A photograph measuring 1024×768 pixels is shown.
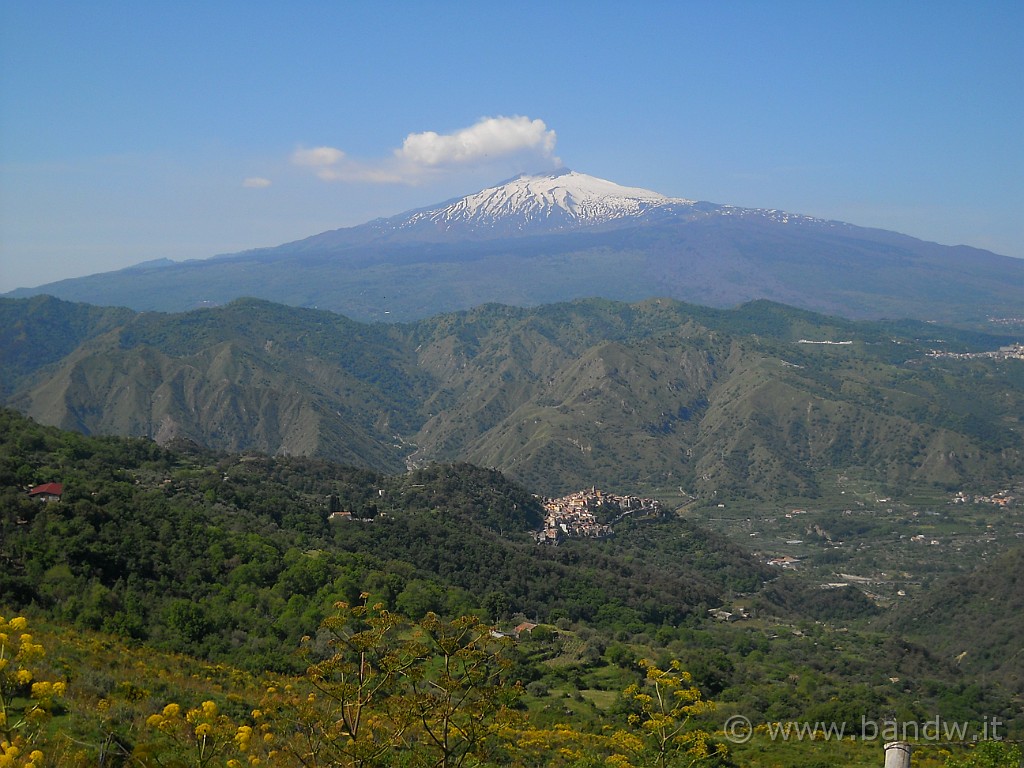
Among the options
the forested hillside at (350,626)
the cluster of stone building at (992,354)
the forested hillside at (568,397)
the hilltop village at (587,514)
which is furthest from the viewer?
the cluster of stone building at (992,354)

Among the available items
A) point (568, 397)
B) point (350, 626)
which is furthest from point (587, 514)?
point (568, 397)

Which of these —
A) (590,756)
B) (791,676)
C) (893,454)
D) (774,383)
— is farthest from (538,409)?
(590,756)

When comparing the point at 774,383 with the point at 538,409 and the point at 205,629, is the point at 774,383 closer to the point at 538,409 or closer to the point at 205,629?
the point at 538,409

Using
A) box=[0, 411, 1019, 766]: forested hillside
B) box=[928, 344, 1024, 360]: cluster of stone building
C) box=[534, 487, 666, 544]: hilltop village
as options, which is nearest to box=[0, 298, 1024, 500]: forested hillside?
box=[928, 344, 1024, 360]: cluster of stone building

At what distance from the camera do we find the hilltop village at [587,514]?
69000 mm

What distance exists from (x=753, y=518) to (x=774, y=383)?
35103 millimetres

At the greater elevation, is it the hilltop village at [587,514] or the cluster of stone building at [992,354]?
the cluster of stone building at [992,354]

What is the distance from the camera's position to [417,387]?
17625cm

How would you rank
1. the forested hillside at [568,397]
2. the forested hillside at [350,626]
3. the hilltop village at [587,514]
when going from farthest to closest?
1. the forested hillside at [568,397]
2. the hilltop village at [587,514]
3. the forested hillside at [350,626]

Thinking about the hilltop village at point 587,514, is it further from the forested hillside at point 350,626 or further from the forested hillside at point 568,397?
the forested hillside at point 568,397

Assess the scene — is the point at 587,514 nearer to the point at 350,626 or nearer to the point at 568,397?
the point at 350,626

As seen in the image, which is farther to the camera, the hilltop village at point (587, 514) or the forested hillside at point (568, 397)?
the forested hillside at point (568, 397)

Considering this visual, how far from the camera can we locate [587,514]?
75312mm

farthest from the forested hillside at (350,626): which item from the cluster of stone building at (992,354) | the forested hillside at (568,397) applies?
the cluster of stone building at (992,354)
